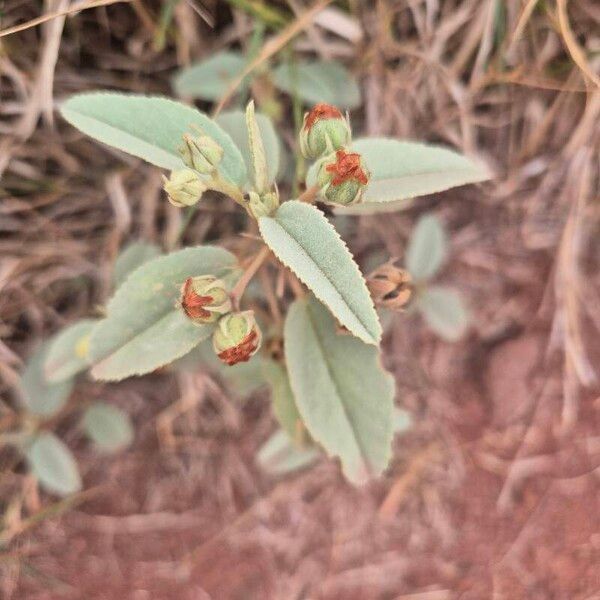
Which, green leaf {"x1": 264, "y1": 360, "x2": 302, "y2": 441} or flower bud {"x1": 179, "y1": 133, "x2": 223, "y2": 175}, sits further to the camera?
green leaf {"x1": 264, "y1": 360, "x2": 302, "y2": 441}

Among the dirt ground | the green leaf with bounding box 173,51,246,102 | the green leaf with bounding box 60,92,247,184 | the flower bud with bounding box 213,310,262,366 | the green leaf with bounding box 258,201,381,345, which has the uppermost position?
the green leaf with bounding box 60,92,247,184

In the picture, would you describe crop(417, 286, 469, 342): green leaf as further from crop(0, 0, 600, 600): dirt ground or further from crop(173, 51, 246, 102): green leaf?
crop(173, 51, 246, 102): green leaf

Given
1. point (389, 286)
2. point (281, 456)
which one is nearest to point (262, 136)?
point (389, 286)

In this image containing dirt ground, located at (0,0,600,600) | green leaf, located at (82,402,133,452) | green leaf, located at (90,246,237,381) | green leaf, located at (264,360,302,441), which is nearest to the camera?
green leaf, located at (90,246,237,381)

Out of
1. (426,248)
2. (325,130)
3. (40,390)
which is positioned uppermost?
(325,130)

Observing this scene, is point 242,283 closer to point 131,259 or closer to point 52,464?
point 131,259

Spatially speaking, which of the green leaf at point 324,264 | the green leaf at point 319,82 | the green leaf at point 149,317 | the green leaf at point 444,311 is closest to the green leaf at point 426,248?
the green leaf at point 444,311

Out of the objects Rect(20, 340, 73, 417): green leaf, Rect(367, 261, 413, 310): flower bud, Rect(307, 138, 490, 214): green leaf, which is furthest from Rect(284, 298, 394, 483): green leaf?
Rect(20, 340, 73, 417): green leaf

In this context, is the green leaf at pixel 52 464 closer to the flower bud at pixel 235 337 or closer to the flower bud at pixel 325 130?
the flower bud at pixel 235 337
